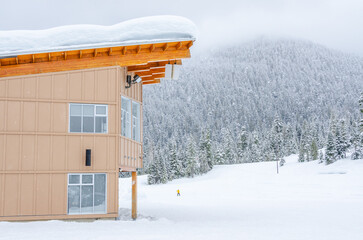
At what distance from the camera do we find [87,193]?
16.5m

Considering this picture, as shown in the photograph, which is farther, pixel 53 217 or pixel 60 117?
pixel 60 117

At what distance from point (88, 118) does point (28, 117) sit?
7.72 feet

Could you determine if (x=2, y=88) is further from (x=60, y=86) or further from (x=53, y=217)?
(x=53, y=217)

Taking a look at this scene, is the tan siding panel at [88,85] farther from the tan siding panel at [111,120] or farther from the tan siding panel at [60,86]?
the tan siding panel at [111,120]

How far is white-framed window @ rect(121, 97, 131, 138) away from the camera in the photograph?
718 inches

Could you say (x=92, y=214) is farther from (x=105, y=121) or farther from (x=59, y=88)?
(x=59, y=88)

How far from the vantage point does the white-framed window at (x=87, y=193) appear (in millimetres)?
16312

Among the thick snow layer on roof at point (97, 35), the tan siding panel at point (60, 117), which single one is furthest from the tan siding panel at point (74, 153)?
the thick snow layer on roof at point (97, 35)

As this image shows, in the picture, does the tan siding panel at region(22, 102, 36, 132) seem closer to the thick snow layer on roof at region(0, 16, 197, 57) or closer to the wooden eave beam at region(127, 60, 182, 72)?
the thick snow layer on roof at region(0, 16, 197, 57)

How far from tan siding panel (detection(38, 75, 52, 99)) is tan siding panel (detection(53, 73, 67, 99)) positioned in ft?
0.64

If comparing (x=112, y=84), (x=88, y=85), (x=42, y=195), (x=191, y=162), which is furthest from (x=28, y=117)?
(x=191, y=162)

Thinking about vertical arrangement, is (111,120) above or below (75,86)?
below

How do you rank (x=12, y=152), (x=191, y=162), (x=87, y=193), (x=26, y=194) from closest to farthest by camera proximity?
(x=26, y=194), (x=12, y=152), (x=87, y=193), (x=191, y=162)

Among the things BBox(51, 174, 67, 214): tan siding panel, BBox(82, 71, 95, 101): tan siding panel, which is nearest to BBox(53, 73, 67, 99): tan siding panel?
BBox(82, 71, 95, 101): tan siding panel
